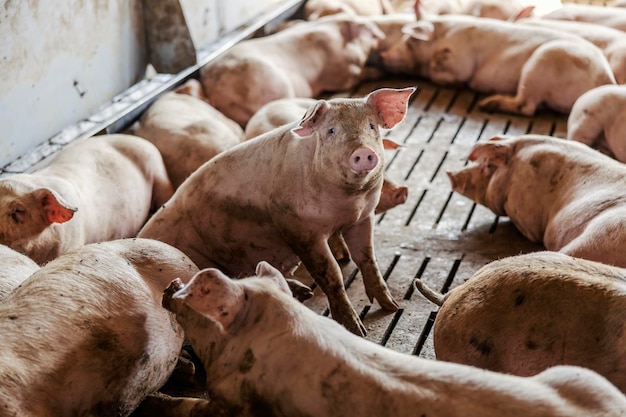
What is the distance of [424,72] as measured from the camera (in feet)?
26.3

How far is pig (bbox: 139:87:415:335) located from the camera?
12.8 ft

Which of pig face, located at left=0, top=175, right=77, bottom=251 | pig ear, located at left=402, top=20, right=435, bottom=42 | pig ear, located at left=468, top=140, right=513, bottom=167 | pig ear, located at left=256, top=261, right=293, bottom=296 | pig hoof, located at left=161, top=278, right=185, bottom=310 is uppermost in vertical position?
pig ear, located at left=256, top=261, right=293, bottom=296

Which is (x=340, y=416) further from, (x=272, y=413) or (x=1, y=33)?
(x=1, y=33)

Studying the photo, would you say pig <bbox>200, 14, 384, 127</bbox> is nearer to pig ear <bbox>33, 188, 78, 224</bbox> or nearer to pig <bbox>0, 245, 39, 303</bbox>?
pig ear <bbox>33, 188, 78, 224</bbox>

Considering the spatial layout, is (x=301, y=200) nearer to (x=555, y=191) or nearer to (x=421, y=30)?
(x=555, y=191)

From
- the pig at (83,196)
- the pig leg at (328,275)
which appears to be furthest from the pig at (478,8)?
the pig leg at (328,275)

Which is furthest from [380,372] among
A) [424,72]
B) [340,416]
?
[424,72]

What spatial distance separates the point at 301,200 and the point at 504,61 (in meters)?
3.80

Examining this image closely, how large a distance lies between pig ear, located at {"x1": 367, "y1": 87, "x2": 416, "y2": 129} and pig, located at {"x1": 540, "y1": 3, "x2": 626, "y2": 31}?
438cm

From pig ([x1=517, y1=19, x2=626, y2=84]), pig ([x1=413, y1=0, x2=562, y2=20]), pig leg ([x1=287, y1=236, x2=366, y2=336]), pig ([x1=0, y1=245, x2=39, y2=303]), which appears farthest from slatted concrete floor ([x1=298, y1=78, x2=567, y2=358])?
pig ([x1=413, y1=0, x2=562, y2=20])

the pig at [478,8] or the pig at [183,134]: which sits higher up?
the pig at [183,134]

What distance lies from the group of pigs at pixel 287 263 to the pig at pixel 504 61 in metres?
0.02

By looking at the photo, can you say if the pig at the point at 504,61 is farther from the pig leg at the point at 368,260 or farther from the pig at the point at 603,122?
the pig leg at the point at 368,260

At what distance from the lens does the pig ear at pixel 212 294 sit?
9.42 feet
